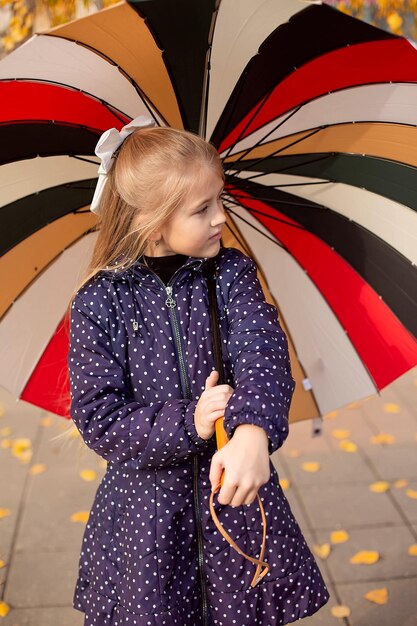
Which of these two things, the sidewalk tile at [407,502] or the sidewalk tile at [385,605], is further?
the sidewalk tile at [407,502]

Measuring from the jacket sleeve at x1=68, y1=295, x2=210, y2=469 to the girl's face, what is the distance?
31cm

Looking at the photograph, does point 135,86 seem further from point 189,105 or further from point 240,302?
point 240,302

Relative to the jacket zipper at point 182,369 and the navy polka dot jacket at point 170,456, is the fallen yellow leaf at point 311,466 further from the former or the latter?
the jacket zipper at point 182,369

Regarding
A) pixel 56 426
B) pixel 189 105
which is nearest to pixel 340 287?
pixel 189 105

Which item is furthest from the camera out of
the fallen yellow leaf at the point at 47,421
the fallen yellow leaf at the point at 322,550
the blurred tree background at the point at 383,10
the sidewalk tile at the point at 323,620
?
the blurred tree background at the point at 383,10

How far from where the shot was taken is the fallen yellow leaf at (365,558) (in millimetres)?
3762

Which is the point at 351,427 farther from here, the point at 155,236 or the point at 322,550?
the point at 155,236

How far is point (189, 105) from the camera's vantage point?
240cm

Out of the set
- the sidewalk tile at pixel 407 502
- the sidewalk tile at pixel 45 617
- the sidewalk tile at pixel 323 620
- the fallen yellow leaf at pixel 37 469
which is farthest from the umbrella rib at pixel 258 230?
the fallen yellow leaf at pixel 37 469

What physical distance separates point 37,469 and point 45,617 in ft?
4.24

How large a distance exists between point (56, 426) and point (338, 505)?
187 centimetres

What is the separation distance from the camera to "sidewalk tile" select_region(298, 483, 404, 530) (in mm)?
4066

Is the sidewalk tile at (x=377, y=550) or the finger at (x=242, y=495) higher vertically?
the finger at (x=242, y=495)

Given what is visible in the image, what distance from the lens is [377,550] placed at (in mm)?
3840
